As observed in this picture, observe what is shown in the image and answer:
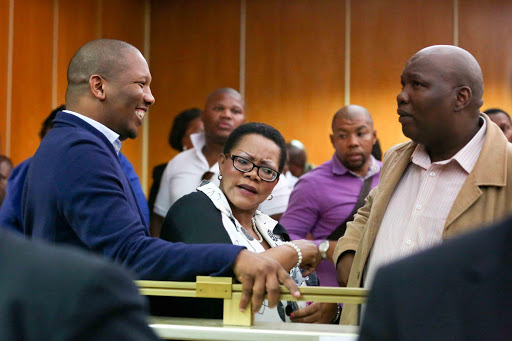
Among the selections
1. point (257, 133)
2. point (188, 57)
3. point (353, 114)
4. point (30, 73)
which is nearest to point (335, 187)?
point (353, 114)

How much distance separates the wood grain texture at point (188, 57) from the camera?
9312 mm

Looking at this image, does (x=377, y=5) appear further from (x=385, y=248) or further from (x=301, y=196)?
(x=385, y=248)

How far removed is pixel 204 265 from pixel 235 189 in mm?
784

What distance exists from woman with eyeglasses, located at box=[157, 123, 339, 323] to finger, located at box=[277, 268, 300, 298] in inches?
16.5

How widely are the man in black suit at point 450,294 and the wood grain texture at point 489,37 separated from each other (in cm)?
763

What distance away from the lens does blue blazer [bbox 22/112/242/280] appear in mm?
2061

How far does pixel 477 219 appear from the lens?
90.2 inches

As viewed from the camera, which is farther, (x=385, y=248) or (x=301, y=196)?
(x=301, y=196)

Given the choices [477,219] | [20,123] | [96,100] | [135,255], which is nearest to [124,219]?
[135,255]

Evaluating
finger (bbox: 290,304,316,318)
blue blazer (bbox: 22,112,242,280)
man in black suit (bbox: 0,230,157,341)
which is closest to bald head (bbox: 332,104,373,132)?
finger (bbox: 290,304,316,318)

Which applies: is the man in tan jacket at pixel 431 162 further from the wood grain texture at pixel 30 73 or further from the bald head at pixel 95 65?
the wood grain texture at pixel 30 73

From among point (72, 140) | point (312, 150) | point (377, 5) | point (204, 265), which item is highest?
point (377, 5)

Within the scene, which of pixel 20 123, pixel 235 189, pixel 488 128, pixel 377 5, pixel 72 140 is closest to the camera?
pixel 72 140

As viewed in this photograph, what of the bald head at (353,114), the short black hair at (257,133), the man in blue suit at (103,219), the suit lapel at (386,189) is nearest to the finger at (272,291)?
the man in blue suit at (103,219)
